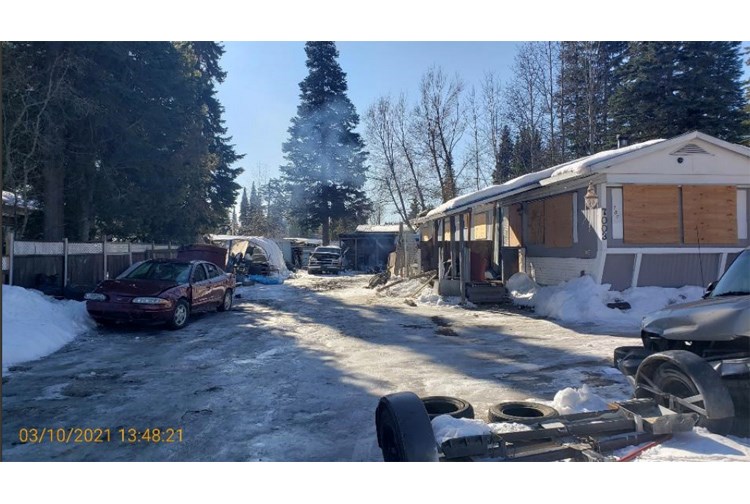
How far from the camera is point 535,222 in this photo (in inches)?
673

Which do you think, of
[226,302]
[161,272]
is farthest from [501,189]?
[161,272]

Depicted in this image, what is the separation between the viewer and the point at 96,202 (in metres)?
16.6

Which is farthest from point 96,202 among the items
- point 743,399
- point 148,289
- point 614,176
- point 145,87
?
point 743,399

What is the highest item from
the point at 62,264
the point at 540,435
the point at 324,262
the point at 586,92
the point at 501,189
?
the point at 586,92

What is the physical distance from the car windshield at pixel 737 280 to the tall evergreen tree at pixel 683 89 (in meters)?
18.6

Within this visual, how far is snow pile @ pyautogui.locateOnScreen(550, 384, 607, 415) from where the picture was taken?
207 inches

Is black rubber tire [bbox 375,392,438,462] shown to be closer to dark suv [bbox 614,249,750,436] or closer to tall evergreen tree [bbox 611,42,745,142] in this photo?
dark suv [bbox 614,249,750,436]

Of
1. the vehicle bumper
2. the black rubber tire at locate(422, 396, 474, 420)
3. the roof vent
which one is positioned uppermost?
the roof vent

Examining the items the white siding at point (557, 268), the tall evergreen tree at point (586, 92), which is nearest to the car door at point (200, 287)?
the white siding at point (557, 268)

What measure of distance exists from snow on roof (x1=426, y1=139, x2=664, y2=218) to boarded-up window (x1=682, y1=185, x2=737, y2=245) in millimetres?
1729

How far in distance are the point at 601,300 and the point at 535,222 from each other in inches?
193

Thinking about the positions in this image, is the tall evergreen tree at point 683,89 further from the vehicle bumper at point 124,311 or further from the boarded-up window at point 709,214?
the vehicle bumper at point 124,311

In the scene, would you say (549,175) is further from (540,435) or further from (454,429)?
(454,429)

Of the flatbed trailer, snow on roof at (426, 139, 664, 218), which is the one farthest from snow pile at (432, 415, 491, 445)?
snow on roof at (426, 139, 664, 218)
